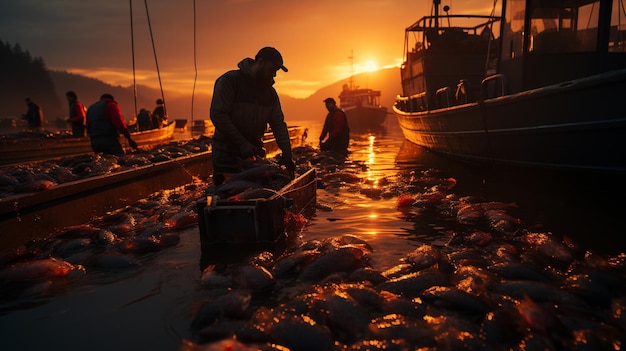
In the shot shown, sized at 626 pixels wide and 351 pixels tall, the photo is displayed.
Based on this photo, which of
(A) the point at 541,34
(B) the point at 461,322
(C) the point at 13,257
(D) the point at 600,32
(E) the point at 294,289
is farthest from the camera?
(A) the point at 541,34

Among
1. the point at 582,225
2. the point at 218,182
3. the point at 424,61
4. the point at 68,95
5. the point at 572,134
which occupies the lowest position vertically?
the point at 582,225

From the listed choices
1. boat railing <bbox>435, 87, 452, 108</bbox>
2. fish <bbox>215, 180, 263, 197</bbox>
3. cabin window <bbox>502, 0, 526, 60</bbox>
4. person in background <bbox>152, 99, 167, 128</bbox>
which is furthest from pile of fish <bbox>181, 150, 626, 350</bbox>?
person in background <bbox>152, 99, 167, 128</bbox>

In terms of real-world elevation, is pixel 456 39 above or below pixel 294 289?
above

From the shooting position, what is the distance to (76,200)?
5.80m

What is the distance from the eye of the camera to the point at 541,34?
8.80m

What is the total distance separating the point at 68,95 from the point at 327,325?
17064mm

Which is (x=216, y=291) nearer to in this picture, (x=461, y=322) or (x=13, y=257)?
(x=461, y=322)

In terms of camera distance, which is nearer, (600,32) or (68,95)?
(600,32)

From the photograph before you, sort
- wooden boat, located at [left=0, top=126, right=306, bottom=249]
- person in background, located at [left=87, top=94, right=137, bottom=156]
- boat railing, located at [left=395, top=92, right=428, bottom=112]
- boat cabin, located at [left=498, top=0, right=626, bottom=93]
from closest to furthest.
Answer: wooden boat, located at [left=0, top=126, right=306, bottom=249] < boat cabin, located at [left=498, top=0, right=626, bottom=93] < person in background, located at [left=87, top=94, right=137, bottom=156] < boat railing, located at [left=395, top=92, right=428, bottom=112]

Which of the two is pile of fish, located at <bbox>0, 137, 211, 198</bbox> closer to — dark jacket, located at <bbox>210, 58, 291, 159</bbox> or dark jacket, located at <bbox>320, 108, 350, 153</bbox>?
dark jacket, located at <bbox>210, 58, 291, 159</bbox>

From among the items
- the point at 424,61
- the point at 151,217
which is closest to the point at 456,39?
the point at 424,61

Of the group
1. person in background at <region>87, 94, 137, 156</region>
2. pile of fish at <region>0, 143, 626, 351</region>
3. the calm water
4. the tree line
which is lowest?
the calm water

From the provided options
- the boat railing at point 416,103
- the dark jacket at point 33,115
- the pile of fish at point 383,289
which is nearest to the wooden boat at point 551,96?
the boat railing at point 416,103

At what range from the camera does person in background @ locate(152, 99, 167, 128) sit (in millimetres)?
22578
